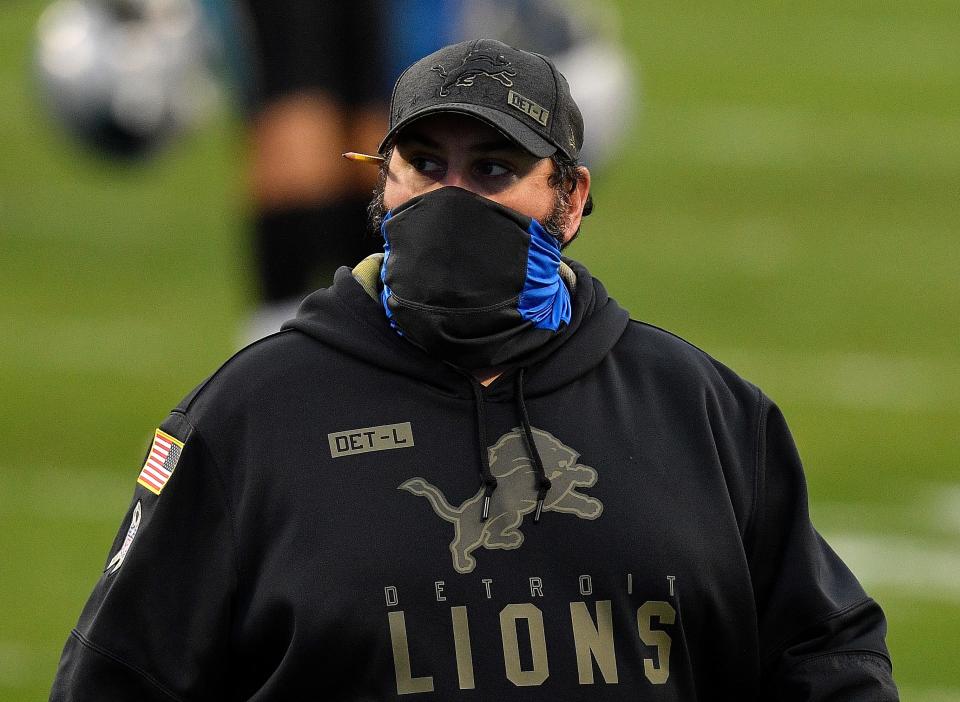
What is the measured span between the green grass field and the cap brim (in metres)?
4.10

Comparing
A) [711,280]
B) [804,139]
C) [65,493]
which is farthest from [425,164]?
[804,139]

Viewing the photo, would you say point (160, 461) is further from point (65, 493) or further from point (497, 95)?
point (65, 493)

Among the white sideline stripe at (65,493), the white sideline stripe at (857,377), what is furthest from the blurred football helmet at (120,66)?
the white sideline stripe at (857,377)

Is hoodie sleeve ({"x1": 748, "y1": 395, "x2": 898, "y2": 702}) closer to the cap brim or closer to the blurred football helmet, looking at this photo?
the cap brim

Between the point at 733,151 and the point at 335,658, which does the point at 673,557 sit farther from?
the point at 733,151

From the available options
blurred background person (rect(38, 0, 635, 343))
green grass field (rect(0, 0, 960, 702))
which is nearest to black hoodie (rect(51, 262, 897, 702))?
green grass field (rect(0, 0, 960, 702))

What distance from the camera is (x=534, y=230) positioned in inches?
116

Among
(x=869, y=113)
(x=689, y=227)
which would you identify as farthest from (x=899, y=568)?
(x=869, y=113)

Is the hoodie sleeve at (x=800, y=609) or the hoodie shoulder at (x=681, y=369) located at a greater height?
the hoodie shoulder at (x=681, y=369)

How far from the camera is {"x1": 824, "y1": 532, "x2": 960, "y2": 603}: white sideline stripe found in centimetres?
789

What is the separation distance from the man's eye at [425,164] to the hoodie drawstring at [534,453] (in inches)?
11.8

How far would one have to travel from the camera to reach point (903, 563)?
26.9ft

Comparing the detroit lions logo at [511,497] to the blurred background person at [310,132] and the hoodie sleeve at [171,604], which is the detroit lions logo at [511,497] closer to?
the hoodie sleeve at [171,604]

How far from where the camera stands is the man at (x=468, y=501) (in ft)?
9.12
